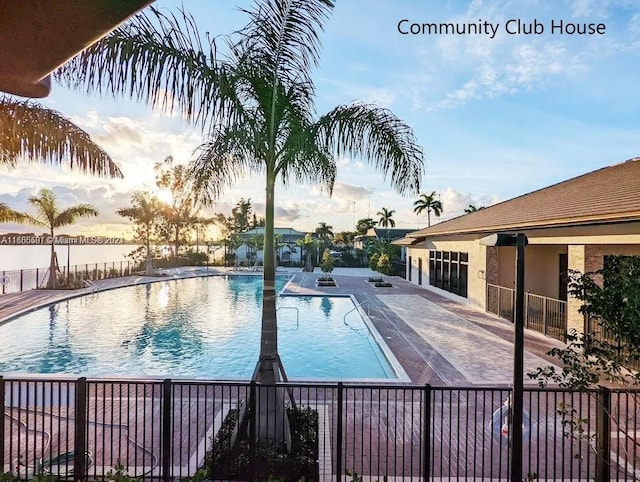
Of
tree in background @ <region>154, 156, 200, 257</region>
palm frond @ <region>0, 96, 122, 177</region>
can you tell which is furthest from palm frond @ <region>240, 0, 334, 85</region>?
tree in background @ <region>154, 156, 200, 257</region>

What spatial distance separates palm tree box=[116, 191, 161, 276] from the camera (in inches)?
1153

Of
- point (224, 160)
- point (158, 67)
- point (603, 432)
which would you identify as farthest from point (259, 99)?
point (603, 432)

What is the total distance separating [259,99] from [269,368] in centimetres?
419

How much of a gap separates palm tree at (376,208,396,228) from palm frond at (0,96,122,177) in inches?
2154

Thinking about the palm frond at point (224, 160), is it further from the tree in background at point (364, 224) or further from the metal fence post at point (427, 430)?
the tree in background at point (364, 224)

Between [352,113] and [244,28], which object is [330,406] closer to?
[352,113]

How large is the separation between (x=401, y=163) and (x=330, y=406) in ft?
14.6

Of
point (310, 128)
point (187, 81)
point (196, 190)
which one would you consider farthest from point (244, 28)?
point (196, 190)

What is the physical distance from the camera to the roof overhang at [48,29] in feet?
4.35

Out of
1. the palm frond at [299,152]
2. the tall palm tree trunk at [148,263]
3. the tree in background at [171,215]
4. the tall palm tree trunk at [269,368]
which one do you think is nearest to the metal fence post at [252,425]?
the tall palm tree trunk at [269,368]

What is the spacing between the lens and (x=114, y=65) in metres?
4.92

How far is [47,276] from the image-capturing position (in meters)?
21.1

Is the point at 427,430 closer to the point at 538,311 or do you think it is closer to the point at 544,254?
the point at 538,311

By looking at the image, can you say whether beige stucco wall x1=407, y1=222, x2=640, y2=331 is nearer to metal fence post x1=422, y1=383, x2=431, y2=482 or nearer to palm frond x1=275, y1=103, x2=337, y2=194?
metal fence post x1=422, y1=383, x2=431, y2=482
